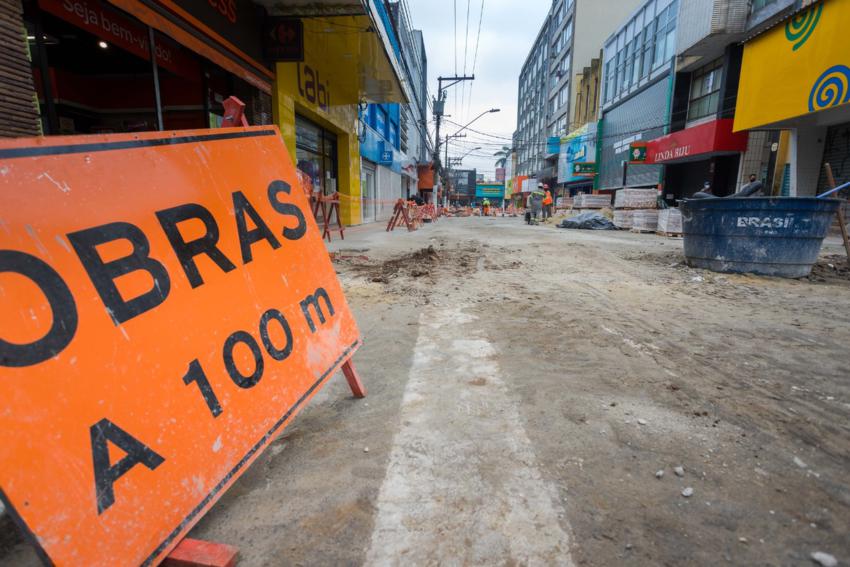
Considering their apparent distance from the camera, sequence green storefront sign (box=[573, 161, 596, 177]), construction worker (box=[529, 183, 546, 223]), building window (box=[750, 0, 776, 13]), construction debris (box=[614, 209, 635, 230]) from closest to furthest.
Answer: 1. building window (box=[750, 0, 776, 13])
2. construction debris (box=[614, 209, 635, 230])
3. construction worker (box=[529, 183, 546, 223])
4. green storefront sign (box=[573, 161, 596, 177])

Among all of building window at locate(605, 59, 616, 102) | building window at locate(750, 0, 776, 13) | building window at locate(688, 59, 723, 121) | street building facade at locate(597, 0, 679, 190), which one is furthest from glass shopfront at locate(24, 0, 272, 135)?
building window at locate(605, 59, 616, 102)

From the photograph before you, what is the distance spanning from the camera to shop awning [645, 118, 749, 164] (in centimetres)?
1656

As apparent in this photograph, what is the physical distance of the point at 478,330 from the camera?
3.70 m

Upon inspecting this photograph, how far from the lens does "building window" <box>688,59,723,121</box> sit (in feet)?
60.1

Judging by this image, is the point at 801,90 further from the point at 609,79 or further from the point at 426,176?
the point at 426,176

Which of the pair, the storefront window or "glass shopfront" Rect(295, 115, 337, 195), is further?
"glass shopfront" Rect(295, 115, 337, 195)

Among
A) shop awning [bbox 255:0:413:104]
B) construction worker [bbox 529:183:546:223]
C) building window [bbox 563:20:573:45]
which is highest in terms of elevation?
building window [bbox 563:20:573:45]

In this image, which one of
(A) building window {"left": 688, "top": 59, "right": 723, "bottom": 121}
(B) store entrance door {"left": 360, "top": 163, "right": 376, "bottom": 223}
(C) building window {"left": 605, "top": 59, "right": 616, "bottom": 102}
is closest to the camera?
(A) building window {"left": 688, "top": 59, "right": 723, "bottom": 121}

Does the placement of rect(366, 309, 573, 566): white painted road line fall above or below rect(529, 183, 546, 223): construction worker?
below

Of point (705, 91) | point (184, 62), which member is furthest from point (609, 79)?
point (184, 62)

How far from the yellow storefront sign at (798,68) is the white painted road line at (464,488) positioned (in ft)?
41.0

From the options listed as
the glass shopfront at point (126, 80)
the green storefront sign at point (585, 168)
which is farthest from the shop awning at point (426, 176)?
the glass shopfront at point (126, 80)

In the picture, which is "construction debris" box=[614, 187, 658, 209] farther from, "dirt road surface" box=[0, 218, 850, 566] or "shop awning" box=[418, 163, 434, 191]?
"shop awning" box=[418, 163, 434, 191]

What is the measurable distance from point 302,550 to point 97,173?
1415mm
